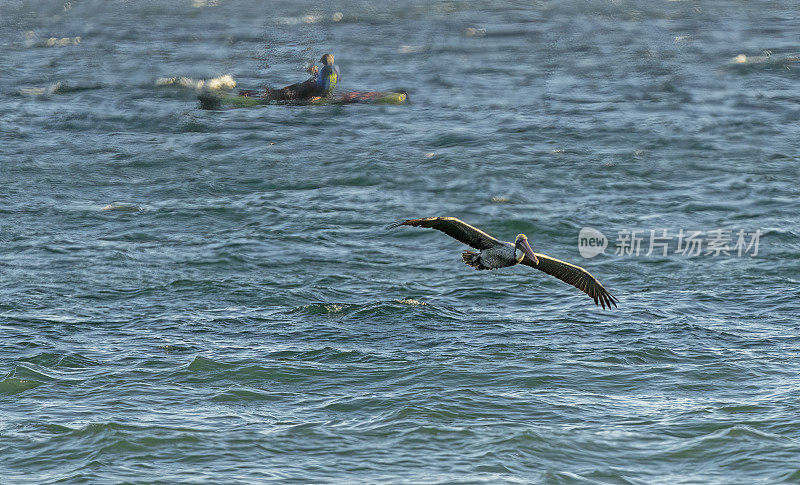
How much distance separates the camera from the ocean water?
2416 centimetres

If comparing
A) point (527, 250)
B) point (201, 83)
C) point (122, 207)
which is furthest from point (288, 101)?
point (527, 250)

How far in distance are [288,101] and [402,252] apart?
11.2 meters

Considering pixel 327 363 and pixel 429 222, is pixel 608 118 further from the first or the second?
pixel 429 222

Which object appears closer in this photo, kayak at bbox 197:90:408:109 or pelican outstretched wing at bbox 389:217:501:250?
pelican outstretched wing at bbox 389:217:501:250

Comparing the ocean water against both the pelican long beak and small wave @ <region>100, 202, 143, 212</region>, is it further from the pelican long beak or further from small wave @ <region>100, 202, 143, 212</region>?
the pelican long beak

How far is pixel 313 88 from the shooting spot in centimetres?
4394

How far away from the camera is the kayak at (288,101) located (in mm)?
43531

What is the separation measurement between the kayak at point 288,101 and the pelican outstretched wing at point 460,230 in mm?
26749

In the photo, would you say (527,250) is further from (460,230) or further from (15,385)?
(15,385)

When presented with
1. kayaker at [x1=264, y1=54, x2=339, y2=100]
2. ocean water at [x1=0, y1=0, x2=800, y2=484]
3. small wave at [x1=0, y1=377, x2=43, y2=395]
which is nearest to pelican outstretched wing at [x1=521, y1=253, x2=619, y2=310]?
ocean water at [x1=0, y1=0, x2=800, y2=484]

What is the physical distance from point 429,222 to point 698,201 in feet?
77.4

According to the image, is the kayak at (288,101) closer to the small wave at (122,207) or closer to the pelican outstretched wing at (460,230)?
the small wave at (122,207)

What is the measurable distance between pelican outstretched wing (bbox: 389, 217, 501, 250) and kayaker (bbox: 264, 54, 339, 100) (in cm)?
2624

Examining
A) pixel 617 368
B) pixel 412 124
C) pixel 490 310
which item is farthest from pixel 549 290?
pixel 412 124
